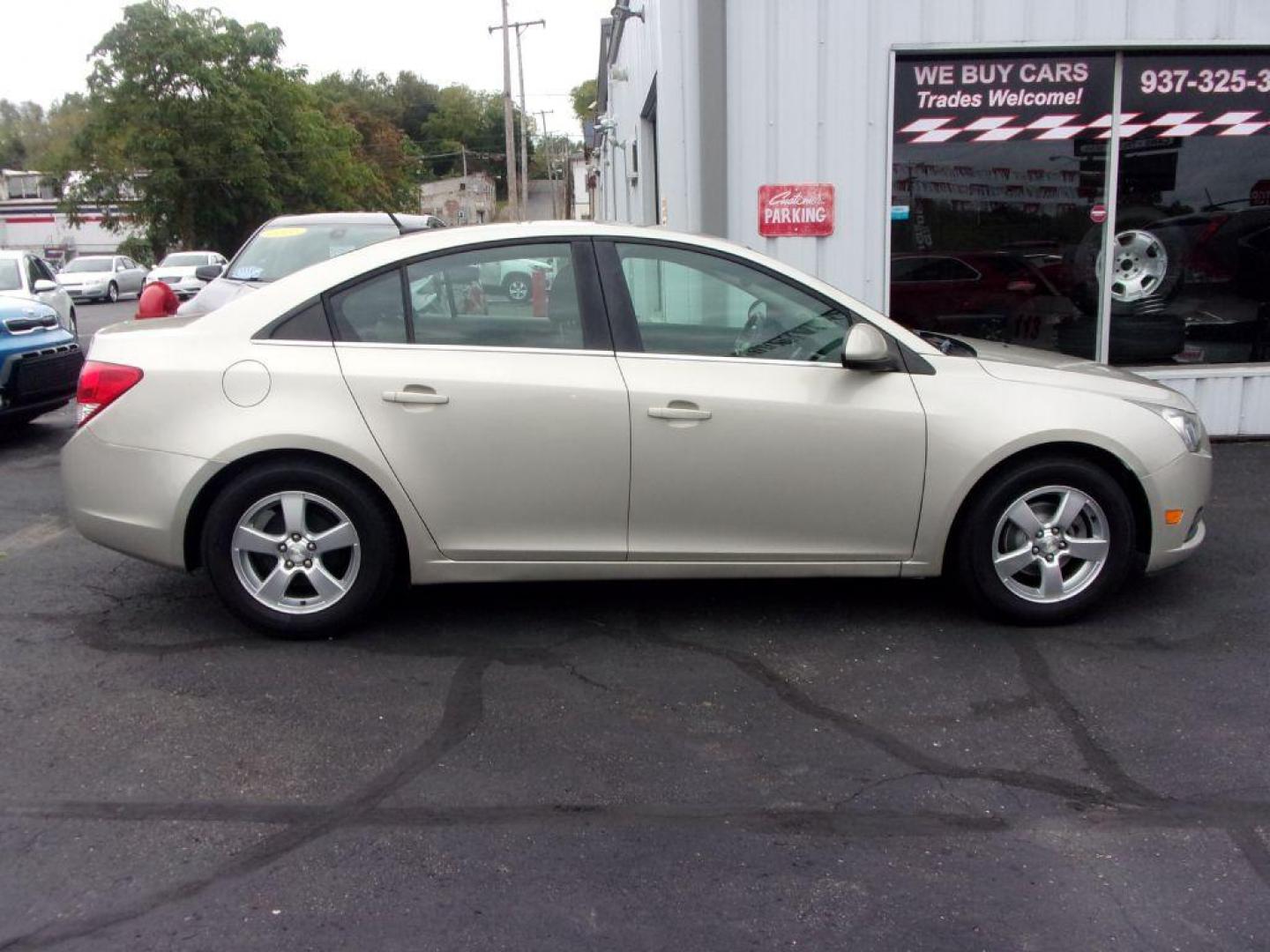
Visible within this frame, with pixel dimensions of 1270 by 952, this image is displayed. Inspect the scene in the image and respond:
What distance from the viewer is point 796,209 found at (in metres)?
8.11

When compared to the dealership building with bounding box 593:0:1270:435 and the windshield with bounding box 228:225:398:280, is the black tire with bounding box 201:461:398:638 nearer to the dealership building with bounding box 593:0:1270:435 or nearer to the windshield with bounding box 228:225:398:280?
the dealership building with bounding box 593:0:1270:435

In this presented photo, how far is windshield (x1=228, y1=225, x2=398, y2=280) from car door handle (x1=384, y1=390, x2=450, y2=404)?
500cm

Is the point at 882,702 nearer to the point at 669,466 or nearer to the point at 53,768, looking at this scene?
the point at 669,466

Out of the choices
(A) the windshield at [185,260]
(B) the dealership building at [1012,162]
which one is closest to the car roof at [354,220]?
(B) the dealership building at [1012,162]

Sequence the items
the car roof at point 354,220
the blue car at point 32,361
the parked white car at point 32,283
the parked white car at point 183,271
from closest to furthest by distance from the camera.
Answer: the blue car at point 32,361, the car roof at point 354,220, the parked white car at point 32,283, the parked white car at point 183,271

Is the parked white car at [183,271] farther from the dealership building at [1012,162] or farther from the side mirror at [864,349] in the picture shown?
the side mirror at [864,349]

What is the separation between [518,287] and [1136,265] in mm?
5649

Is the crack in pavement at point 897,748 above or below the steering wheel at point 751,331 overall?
below

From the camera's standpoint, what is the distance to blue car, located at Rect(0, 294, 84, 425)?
347 inches

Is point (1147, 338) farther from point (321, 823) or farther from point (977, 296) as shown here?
point (321, 823)

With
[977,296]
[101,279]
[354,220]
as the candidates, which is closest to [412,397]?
[977,296]

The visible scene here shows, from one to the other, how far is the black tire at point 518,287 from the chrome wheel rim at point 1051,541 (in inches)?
81.6

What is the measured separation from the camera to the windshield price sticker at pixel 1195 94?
8086 millimetres

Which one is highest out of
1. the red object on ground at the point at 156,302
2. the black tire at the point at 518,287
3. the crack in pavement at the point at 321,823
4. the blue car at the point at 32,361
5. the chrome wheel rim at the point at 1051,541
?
the black tire at the point at 518,287
